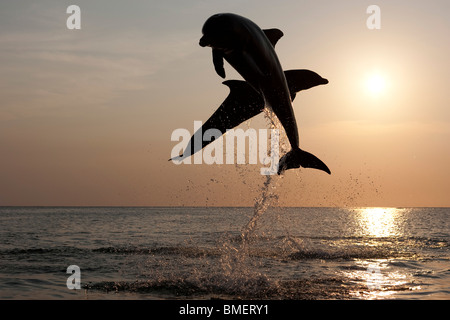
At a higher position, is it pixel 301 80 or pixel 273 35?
pixel 273 35

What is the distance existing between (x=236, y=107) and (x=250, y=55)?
6.15 ft

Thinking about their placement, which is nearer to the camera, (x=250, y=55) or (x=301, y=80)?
(x=250, y=55)

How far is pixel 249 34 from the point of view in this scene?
24.9 feet

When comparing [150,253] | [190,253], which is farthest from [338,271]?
[150,253]

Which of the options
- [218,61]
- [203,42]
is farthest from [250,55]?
[203,42]

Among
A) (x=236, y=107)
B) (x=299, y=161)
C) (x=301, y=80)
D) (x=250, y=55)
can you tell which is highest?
(x=301, y=80)

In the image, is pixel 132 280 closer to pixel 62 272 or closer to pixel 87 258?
pixel 62 272

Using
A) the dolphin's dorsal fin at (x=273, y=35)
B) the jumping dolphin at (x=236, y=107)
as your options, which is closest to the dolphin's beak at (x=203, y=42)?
the jumping dolphin at (x=236, y=107)

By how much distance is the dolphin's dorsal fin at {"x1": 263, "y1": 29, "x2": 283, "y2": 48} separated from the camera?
9.43 m

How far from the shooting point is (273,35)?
31.1 feet

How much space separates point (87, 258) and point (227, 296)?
1152cm

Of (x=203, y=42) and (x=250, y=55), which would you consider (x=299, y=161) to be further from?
(x=203, y=42)

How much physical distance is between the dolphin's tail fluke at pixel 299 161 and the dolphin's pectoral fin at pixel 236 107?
1834mm

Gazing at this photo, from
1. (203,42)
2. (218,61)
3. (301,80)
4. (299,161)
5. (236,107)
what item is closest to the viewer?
(203,42)
